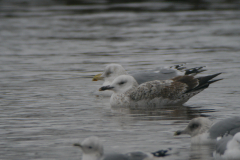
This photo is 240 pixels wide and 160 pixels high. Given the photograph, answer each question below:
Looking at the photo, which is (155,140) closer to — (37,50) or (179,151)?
(179,151)

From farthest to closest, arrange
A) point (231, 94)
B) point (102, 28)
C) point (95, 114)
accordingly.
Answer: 1. point (102, 28)
2. point (231, 94)
3. point (95, 114)

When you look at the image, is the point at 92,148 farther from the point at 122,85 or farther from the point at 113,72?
the point at 113,72

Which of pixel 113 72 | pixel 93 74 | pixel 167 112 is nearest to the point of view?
pixel 167 112

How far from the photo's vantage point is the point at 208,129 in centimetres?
793

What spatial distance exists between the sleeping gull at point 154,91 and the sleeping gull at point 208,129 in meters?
3.08

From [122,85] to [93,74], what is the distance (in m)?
4.40

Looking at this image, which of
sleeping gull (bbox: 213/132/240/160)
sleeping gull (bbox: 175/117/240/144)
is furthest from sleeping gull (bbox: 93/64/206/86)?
sleeping gull (bbox: 213/132/240/160)

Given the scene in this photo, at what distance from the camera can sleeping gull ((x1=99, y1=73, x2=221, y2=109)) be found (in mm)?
11031

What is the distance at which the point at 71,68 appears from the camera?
1709cm

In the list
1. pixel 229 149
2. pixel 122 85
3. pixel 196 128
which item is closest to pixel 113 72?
pixel 122 85

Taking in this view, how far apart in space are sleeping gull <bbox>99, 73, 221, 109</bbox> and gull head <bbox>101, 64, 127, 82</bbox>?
1.68 m

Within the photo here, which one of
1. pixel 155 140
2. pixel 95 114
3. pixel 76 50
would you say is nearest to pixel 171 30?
pixel 76 50

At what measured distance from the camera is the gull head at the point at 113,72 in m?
13.1

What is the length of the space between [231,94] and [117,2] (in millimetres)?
40271
